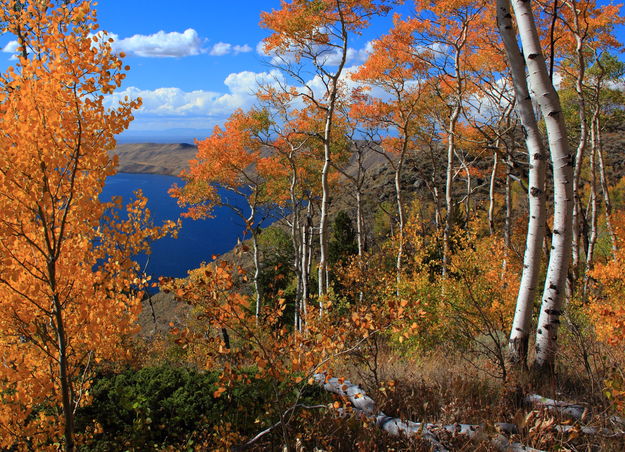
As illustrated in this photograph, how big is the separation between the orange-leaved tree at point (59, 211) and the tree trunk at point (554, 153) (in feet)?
11.9

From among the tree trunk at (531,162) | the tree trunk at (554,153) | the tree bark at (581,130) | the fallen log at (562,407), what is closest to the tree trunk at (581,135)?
the tree bark at (581,130)

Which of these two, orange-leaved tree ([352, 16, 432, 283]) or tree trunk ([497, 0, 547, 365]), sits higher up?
orange-leaved tree ([352, 16, 432, 283])

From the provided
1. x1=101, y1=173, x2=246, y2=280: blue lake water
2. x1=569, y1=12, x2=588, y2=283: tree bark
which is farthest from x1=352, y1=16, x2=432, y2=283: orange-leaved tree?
x1=101, y1=173, x2=246, y2=280: blue lake water

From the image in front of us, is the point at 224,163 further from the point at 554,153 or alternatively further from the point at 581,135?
the point at 554,153

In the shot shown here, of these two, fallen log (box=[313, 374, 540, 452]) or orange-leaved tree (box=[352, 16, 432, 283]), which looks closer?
fallen log (box=[313, 374, 540, 452])

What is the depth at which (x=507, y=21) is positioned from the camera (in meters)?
4.25

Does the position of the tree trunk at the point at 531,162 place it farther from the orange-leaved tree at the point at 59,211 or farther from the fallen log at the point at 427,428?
the orange-leaved tree at the point at 59,211

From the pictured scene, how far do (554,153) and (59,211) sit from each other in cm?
449

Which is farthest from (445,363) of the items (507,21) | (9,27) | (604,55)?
(604,55)

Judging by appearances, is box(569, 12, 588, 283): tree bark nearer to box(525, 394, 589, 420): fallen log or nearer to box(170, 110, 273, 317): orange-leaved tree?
box(525, 394, 589, 420): fallen log

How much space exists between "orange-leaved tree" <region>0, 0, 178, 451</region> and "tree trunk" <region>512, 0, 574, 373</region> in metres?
3.63

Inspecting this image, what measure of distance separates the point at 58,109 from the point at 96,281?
4.99 ft

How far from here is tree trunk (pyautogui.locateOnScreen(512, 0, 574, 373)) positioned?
397cm

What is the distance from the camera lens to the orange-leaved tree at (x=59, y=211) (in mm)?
2926
